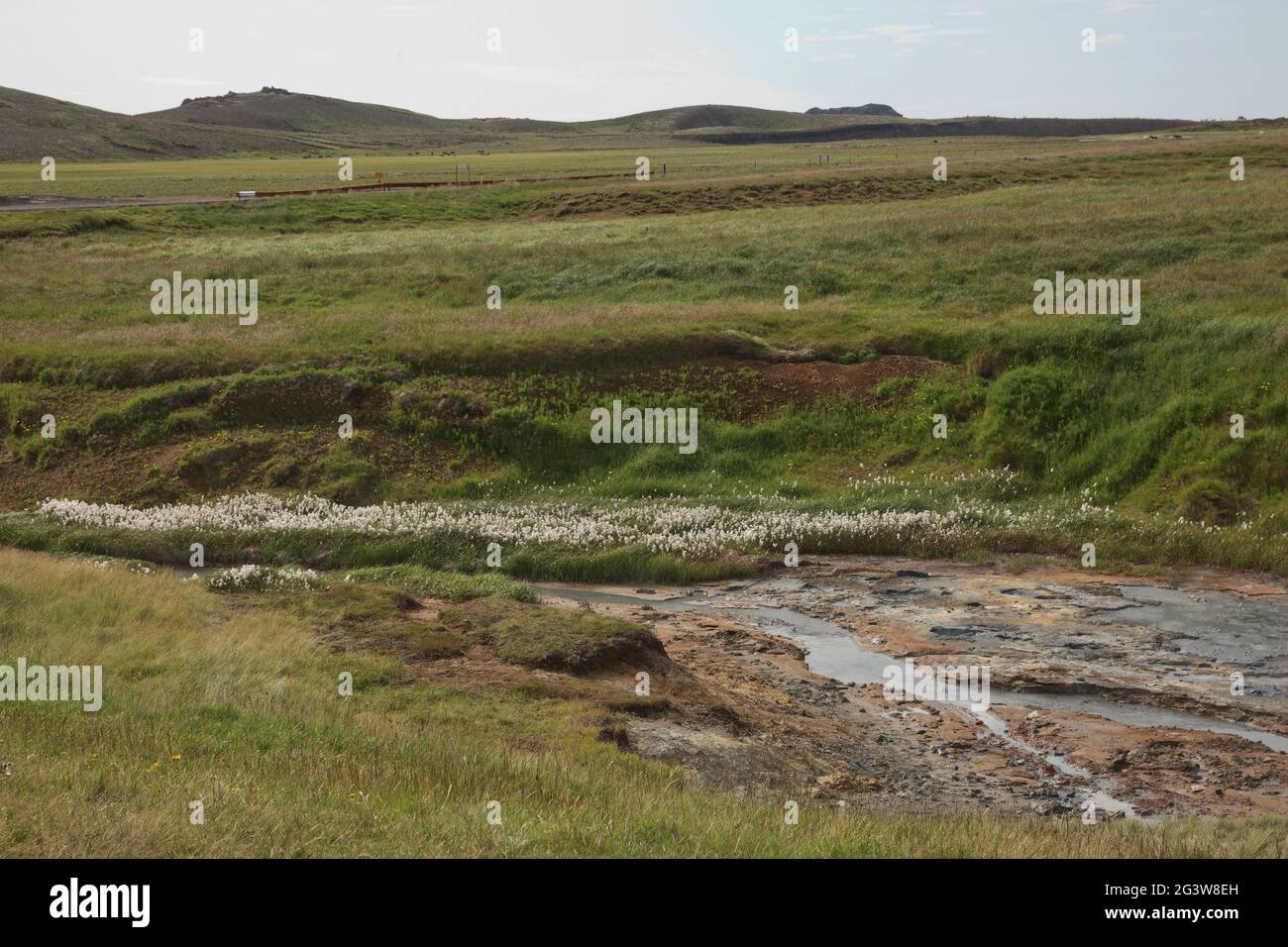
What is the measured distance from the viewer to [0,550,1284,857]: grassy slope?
8.68 meters

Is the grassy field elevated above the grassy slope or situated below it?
above

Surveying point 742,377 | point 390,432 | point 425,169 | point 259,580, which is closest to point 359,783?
point 259,580

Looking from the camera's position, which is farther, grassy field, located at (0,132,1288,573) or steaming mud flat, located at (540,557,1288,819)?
grassy field, located at (0,132,1288,573)

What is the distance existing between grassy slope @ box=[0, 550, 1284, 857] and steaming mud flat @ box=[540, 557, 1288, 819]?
1.61 metres

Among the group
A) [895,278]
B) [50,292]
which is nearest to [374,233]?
[50,292]

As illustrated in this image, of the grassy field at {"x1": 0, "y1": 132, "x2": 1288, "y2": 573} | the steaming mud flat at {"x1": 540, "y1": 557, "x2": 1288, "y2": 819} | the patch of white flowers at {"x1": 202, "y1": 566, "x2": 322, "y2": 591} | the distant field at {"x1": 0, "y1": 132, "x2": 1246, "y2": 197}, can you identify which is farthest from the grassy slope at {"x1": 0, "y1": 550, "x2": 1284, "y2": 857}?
the distant field at {"x1": 0, "y1": 132, "x2": 1246, "y2": 197}

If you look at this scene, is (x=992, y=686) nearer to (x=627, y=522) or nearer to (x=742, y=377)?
(x=627, y=522)

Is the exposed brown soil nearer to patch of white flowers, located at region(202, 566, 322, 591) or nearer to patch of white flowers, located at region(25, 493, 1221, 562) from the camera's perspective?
patch of white flowers, located at region(25, 493, 1221, 562)

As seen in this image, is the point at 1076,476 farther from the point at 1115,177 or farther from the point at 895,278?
the point at 1115,177

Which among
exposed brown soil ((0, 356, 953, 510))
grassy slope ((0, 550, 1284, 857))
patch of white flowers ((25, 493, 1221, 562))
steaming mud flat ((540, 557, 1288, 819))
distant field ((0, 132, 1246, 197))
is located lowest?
steaming mud flat ((540, 557, 1288, 819))

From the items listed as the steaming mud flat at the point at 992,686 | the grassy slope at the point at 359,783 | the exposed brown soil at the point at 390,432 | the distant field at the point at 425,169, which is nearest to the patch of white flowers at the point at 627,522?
the steaming mud flat at the point at 992,686

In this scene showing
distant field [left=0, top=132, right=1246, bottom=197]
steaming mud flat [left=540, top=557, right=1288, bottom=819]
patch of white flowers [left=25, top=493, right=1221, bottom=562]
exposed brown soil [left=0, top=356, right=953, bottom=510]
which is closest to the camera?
steaming mud flat [left=540, top=557, right=1288, bottom=819]
